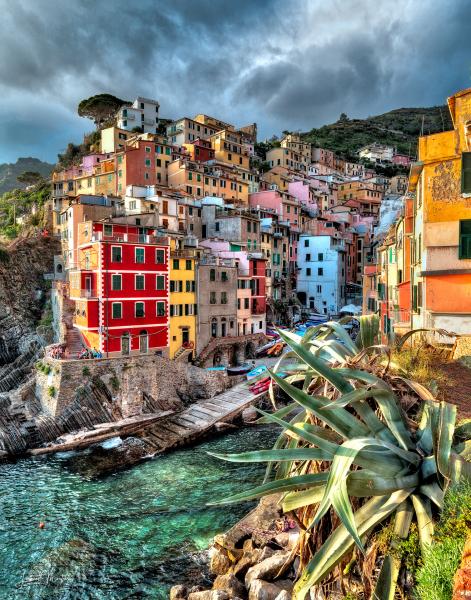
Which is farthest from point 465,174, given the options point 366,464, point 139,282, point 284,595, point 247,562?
point 139,282

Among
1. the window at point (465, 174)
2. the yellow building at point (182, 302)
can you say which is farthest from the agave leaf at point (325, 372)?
the yellow building at point (182, 302)

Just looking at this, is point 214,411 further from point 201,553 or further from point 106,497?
point 201,553

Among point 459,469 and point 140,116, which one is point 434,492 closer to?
point 459,469

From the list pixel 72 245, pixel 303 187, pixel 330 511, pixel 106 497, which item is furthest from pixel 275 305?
pixel 330 511

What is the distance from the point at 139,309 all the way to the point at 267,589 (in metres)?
28.2

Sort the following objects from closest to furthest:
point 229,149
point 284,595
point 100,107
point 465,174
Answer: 1. point 284,595
2. point 465,174
3. point 229,149
4. point 100,107

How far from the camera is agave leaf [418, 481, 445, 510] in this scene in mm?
6684

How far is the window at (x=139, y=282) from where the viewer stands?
36.3 m

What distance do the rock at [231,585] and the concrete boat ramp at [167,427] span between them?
54.7ft

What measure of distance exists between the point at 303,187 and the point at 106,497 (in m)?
72.9

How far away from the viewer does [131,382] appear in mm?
33375

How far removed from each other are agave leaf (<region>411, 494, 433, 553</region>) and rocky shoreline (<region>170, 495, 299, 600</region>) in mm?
3630

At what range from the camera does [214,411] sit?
33.5 m

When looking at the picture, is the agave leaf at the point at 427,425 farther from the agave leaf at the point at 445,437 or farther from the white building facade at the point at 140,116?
the white building facade at the point at 140,116
